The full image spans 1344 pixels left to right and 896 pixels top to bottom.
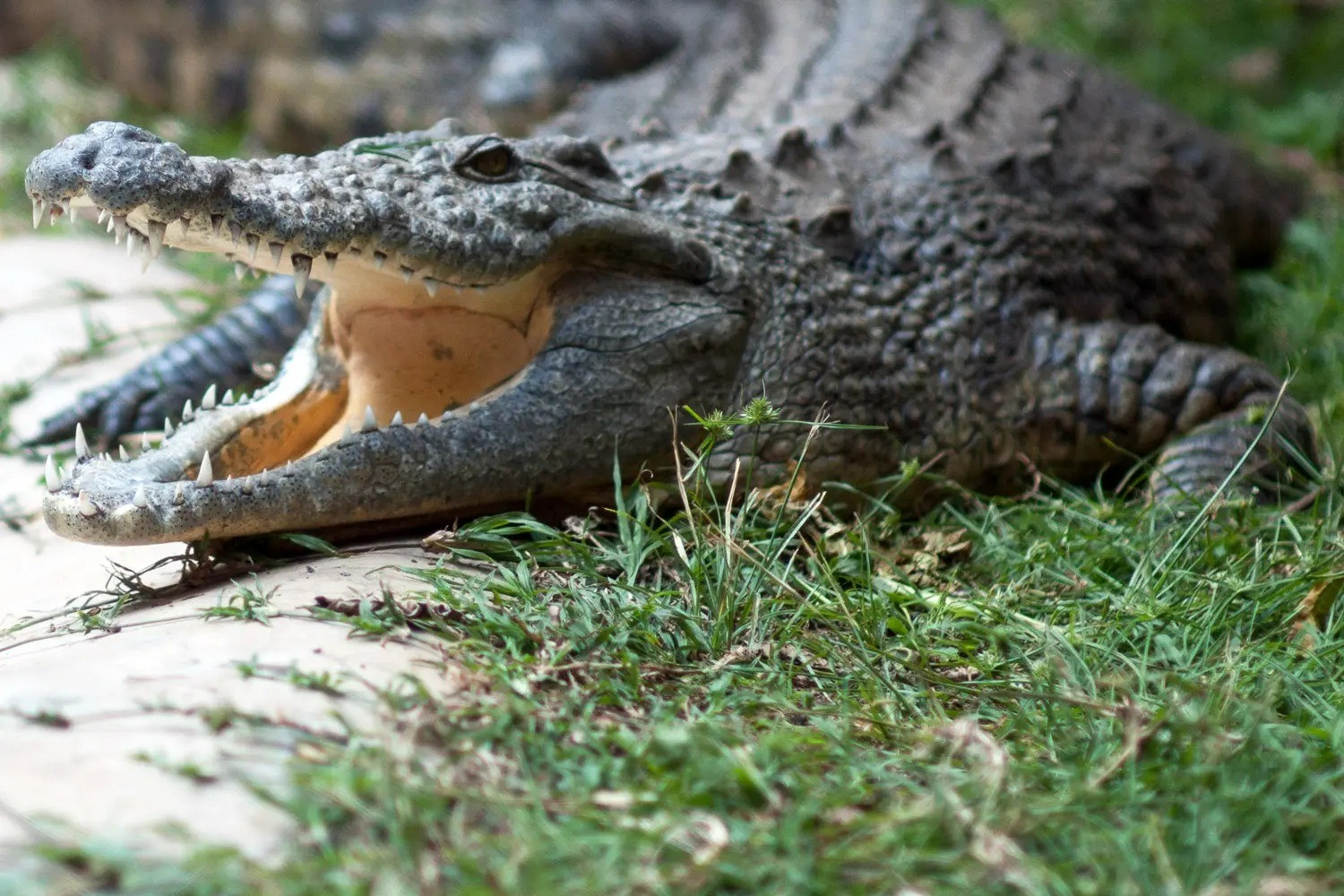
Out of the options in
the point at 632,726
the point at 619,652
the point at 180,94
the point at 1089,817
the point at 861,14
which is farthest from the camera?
the point at 180,94

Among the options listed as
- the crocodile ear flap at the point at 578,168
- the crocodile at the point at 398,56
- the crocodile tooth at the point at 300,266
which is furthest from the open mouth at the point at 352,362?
the crocodile at the point at 398,56

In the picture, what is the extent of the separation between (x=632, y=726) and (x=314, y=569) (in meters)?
0.93

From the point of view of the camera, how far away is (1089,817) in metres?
2.10

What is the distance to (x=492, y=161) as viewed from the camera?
3248 millimetres

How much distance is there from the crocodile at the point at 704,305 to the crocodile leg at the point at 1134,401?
0.03 feet

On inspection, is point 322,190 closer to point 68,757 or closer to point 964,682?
point 68,757

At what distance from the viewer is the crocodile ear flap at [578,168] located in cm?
336

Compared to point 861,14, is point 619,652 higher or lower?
lower

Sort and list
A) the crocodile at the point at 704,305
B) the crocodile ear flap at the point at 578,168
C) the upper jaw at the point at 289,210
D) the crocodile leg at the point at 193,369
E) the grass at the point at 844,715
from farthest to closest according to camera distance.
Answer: the crocodile leg at the point at 193,369 → the crocodile ear flap at the point at 578,168 → the crocodile at the point at 704,305 → the upper jaw at the point at 289,210 → the grass at the point at 844,715

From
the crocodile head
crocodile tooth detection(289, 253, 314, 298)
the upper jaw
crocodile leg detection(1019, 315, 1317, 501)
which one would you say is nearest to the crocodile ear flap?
the crocodile head

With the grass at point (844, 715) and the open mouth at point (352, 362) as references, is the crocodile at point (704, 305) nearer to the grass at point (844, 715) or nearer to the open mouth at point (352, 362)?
the open mouth at point (352, 362)

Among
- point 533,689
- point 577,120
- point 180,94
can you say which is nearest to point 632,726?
point 533,689

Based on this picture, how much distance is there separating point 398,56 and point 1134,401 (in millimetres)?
4382

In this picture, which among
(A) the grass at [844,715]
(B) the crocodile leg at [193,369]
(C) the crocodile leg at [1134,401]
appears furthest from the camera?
(B) the crocodile leg at [193,369]
